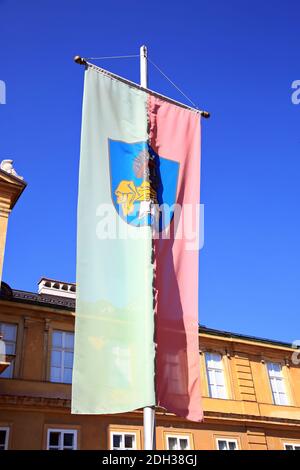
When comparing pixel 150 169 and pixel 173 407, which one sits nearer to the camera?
pixel 173 407

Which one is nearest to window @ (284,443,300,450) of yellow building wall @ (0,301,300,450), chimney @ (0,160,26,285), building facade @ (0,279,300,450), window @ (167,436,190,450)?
building facade @ (0,279,300,450)

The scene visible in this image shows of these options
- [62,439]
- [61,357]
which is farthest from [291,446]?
[61,357]

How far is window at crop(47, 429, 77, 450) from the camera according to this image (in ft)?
57.0

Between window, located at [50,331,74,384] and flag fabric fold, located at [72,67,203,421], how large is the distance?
10445 mm

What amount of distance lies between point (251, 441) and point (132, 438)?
582 cm

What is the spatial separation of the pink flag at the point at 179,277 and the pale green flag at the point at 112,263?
1.06 ft

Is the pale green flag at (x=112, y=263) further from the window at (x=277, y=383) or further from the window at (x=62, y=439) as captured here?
the window at (x=277, y=383)

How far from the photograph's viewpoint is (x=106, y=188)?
10.2m

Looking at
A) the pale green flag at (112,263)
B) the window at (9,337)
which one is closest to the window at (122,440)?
the window at (9,337)

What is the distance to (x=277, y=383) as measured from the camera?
80.1ft

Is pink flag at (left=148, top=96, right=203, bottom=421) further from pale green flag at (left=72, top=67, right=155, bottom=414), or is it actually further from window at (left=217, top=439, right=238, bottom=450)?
window at (left=217, top=439, right=238, bottom=450)

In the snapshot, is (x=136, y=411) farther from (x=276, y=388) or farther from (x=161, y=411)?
(x=276, y=388)
